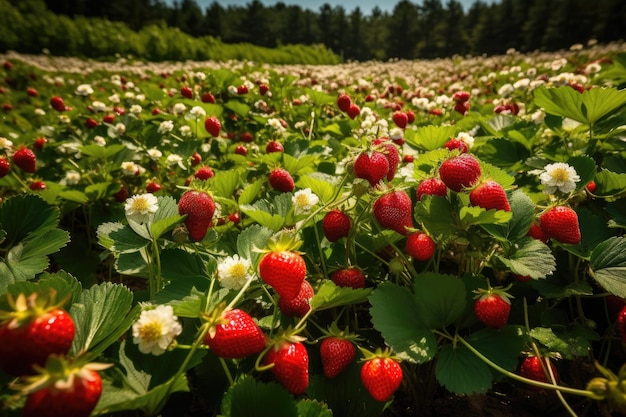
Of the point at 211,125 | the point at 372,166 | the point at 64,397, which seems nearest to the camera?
the point at 64,397

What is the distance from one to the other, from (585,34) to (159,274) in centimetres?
3453

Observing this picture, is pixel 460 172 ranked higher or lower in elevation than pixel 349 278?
higher

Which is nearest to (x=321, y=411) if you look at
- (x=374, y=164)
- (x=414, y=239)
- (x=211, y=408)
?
(x=211, y=408)

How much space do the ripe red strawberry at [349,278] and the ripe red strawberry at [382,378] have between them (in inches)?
9.8

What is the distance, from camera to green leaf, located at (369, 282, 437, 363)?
0.87 m

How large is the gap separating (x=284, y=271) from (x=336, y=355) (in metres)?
0.25

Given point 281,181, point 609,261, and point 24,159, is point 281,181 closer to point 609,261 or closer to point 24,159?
point 609,261

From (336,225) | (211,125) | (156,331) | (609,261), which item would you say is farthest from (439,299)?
(211,125)

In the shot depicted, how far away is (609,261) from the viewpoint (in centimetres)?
100

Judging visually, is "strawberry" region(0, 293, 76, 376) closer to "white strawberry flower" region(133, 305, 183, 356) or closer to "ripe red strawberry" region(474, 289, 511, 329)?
"white strawberry flower" region(133, 305, 183, 356)

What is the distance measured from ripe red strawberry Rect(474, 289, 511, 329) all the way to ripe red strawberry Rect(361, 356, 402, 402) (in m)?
0.25

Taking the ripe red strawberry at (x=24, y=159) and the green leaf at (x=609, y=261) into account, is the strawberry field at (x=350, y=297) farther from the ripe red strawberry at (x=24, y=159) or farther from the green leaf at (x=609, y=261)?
the ripe red strawberry at (x=24, y=159)

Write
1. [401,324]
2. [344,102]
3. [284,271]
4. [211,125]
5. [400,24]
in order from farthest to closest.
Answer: [400,24] < [344,102] < [211,125] < [401,324] < [284,271]

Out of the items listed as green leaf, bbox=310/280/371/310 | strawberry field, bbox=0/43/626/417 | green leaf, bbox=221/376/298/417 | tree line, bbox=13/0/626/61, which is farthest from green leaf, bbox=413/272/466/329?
tree line, bbox=13/0/626/61
